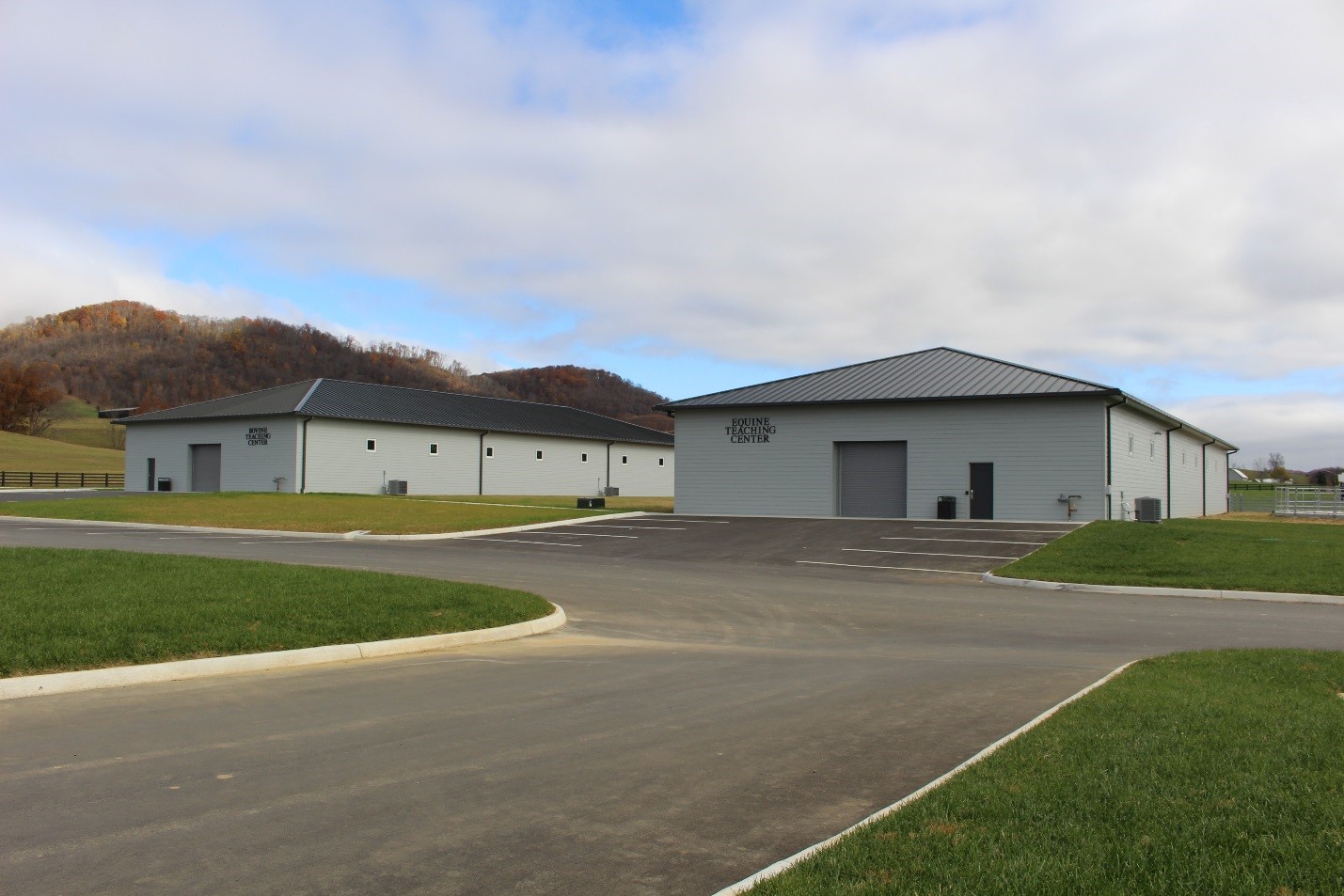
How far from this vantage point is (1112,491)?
99.6 feet

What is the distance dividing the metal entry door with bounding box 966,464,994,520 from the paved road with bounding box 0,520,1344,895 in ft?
59.7

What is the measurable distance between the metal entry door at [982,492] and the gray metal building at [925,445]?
0.10 ft

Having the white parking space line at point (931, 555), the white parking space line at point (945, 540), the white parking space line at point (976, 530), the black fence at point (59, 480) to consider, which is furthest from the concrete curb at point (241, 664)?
the black fence at point (59, 480)

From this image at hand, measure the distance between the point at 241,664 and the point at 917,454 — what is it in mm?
26775

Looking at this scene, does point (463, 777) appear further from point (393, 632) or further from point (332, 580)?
point (332, 580)

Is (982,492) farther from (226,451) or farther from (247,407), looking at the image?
(247,407)

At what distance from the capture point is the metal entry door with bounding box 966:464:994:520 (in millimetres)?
31562

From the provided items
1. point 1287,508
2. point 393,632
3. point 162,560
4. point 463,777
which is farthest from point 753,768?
point 1287,508

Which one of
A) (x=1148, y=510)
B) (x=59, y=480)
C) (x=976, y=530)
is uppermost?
(x=59, y=480)

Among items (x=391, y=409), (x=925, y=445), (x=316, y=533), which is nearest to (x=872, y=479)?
(x=925, y=445)

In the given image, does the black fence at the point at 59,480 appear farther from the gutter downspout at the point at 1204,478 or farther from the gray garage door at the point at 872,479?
the gutter downspout at the point at 1204,478

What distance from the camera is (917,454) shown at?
3291cm

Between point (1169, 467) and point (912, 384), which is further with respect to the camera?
point (1169, 467)

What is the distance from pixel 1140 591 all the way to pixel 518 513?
2126 centimetres
